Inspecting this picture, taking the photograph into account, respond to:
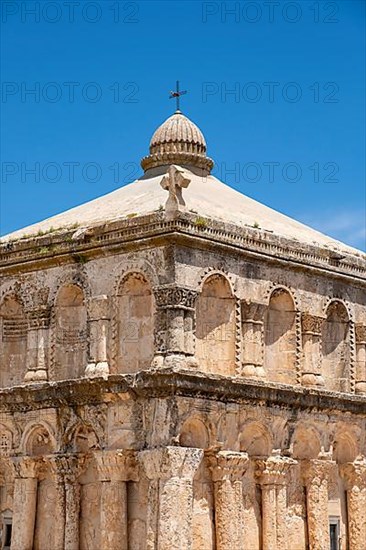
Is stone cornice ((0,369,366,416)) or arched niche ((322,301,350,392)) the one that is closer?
stone cornice ((0,369,366,416))

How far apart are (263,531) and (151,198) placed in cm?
782

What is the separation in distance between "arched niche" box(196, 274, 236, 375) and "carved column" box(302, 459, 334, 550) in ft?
11.0

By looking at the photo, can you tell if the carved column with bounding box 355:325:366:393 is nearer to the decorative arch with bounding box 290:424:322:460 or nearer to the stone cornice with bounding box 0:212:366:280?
the stone cornice with bounding box 0:212:366:280

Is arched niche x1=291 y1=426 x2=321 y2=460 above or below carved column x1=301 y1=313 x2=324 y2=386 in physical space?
below

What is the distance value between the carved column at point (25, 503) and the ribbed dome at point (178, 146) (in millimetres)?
8653

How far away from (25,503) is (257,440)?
207 inches

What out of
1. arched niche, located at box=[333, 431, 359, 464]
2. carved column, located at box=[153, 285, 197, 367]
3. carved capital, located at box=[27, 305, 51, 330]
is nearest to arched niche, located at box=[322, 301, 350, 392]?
arched niche, located at box=[333, 431, 359, 464]

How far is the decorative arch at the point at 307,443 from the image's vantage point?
93.4 ft

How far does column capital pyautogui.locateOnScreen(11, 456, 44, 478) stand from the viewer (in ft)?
90.0

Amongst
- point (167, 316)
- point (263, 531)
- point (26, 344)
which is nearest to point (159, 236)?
point (167, 316)

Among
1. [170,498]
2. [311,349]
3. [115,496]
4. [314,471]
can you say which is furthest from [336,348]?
[115,496]

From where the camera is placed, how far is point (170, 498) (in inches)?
979

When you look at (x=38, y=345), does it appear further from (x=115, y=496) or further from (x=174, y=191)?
(x=174, y=191)

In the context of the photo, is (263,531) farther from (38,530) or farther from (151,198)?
(151,198)
